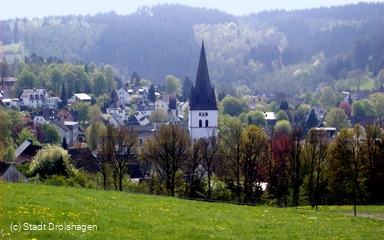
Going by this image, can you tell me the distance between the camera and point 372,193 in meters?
37.8

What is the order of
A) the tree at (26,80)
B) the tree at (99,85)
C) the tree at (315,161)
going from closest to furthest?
1. the tree at (315,161)
2. the tree at (26,80)
3. the tree at (99,85)

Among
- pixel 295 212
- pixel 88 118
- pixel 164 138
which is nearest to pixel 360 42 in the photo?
pixel 88 118

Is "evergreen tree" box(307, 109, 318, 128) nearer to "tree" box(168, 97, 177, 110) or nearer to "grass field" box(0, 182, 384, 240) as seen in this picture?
"tree" box(168, 97, 177, 110)

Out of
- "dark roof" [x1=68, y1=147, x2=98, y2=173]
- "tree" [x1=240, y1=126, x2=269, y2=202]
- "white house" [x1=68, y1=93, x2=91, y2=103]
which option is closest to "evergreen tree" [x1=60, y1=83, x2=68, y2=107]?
"white house" [x1=68, y1=93, x2=91, y2=103]

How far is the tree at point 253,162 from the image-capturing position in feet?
125

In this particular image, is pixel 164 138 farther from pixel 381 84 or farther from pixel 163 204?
pixel 381 84

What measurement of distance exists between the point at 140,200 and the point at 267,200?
602 inches

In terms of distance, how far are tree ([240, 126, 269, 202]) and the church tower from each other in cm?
2144

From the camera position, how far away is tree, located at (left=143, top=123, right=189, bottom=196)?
3934 cm

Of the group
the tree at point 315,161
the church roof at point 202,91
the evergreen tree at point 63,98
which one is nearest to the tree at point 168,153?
the tree at point 315,161

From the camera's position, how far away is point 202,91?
2547 inches

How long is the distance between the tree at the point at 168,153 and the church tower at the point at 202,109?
21.2 metres

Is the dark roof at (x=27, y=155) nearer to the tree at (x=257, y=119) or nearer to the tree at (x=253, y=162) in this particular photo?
the tree at (x=253, y=162)

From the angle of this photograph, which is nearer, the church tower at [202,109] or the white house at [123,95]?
the church tower at [202,109]
